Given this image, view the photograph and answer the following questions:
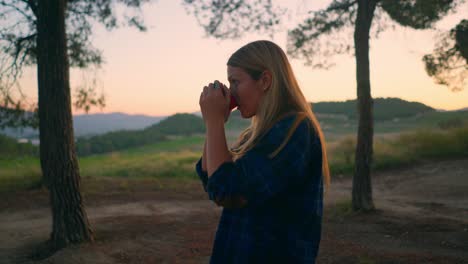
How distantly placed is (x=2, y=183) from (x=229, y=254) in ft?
50.0

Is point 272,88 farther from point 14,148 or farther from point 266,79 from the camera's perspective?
point 14,148

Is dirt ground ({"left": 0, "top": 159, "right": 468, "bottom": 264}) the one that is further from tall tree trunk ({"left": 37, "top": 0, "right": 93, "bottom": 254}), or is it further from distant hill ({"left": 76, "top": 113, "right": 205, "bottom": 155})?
distant hill ({"left": 76, "top": 113, "right": 205, "bottom": 155})

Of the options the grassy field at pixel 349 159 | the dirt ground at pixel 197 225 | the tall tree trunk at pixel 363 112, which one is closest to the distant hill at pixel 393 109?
the grassy field at pixel 349 159

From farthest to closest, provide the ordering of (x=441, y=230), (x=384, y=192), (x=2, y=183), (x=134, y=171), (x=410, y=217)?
(x=134, y=171)
(x=2, y=183)
(x=384, y=192)
(x=410, y=217)
(x=441, y=230)

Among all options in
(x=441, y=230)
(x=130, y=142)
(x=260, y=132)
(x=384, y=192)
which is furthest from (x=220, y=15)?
(x=130, y=142)

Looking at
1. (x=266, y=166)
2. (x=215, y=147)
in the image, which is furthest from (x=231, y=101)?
(x=266, y=166)

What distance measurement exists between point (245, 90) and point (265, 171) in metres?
0.36

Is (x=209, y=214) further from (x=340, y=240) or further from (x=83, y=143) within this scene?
(x=83, y=143)

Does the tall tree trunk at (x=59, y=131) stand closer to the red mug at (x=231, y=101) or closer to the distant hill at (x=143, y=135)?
the red mug at (x=231, y=101)

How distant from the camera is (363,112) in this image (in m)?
9.06

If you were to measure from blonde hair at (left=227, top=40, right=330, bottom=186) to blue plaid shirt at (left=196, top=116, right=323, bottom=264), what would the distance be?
6cm

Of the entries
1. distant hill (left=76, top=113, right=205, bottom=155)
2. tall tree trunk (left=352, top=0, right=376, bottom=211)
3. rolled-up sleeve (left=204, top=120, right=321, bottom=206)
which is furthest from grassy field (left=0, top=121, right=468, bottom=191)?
rolled-up sleeve (left=204, top=120, right=321, bottom=206)

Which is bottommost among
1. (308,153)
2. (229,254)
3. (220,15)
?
(229,254)

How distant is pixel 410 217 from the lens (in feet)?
28.6
